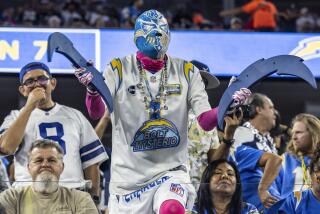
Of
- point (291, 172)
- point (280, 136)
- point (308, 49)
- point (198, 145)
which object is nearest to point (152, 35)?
point (198, 145)

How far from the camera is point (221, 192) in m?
5.22

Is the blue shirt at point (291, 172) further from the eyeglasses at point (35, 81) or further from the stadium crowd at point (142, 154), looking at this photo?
the eyeglasses at point (35, 81)

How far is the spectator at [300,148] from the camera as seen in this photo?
19.0 ft

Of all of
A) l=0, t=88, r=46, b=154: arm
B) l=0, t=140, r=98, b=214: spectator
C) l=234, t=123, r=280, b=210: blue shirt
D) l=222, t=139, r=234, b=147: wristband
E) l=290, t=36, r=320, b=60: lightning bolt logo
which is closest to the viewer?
l=0, t=140, r=98, b=214: spectator

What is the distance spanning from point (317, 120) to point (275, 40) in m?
3.92

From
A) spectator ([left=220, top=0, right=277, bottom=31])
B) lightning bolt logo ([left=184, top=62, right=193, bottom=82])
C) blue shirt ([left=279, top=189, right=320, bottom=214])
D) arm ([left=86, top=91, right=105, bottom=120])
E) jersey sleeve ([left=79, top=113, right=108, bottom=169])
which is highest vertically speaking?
spectator ([left=220, top=0, right=277, bottom=31])

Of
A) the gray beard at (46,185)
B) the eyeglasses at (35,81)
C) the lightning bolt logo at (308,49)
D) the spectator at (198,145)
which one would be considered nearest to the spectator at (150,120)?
the gray beard at (46,185)

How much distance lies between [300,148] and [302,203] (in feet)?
3.07

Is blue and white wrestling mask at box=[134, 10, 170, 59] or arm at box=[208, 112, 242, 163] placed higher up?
blue and white wrestling mask at box=[134, 10, 170, 59]

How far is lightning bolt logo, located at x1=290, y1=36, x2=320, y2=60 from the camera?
9664mm

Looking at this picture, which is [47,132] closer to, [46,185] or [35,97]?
[35,97]

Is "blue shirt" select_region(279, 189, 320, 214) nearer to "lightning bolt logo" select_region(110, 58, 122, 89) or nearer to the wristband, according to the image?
the wristband

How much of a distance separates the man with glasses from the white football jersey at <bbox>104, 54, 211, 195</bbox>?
59 centimetres

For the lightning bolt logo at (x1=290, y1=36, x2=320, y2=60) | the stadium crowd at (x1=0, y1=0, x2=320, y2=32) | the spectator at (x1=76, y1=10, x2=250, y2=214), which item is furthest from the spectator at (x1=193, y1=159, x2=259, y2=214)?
the stadium crowd at (x1=0, y1=0, x2=320, y2=32)
